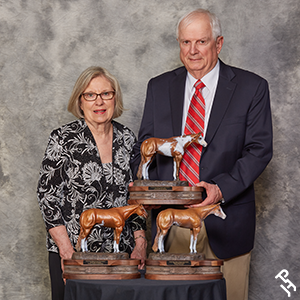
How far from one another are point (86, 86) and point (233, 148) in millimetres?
955

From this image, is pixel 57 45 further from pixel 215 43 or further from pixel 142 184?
pixel 142 184

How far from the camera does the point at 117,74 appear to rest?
420 centimetres

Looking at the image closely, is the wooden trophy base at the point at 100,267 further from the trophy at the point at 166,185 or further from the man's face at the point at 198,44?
the man's face at the point at 198,44

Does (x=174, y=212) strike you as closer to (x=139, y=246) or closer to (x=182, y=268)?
(x=182, y=268)

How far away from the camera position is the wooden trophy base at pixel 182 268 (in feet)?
7.53

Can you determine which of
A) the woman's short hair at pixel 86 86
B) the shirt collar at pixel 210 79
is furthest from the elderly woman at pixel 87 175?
the shirt collar at pixel 210 79

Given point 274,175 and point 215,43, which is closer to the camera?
point 215,43

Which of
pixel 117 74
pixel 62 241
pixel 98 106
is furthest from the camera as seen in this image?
pixel 117 74

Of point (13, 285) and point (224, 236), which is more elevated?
point (224, 236)

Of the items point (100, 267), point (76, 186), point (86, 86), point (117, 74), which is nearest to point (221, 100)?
point (86, 86)

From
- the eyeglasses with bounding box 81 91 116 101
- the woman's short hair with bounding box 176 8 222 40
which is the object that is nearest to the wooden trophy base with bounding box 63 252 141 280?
the eyeglasses with bounding box 81 91 116 101

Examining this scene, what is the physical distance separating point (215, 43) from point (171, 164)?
0.76 meters

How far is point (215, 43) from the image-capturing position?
291cm

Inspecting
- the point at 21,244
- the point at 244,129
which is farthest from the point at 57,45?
the point at 244,129
